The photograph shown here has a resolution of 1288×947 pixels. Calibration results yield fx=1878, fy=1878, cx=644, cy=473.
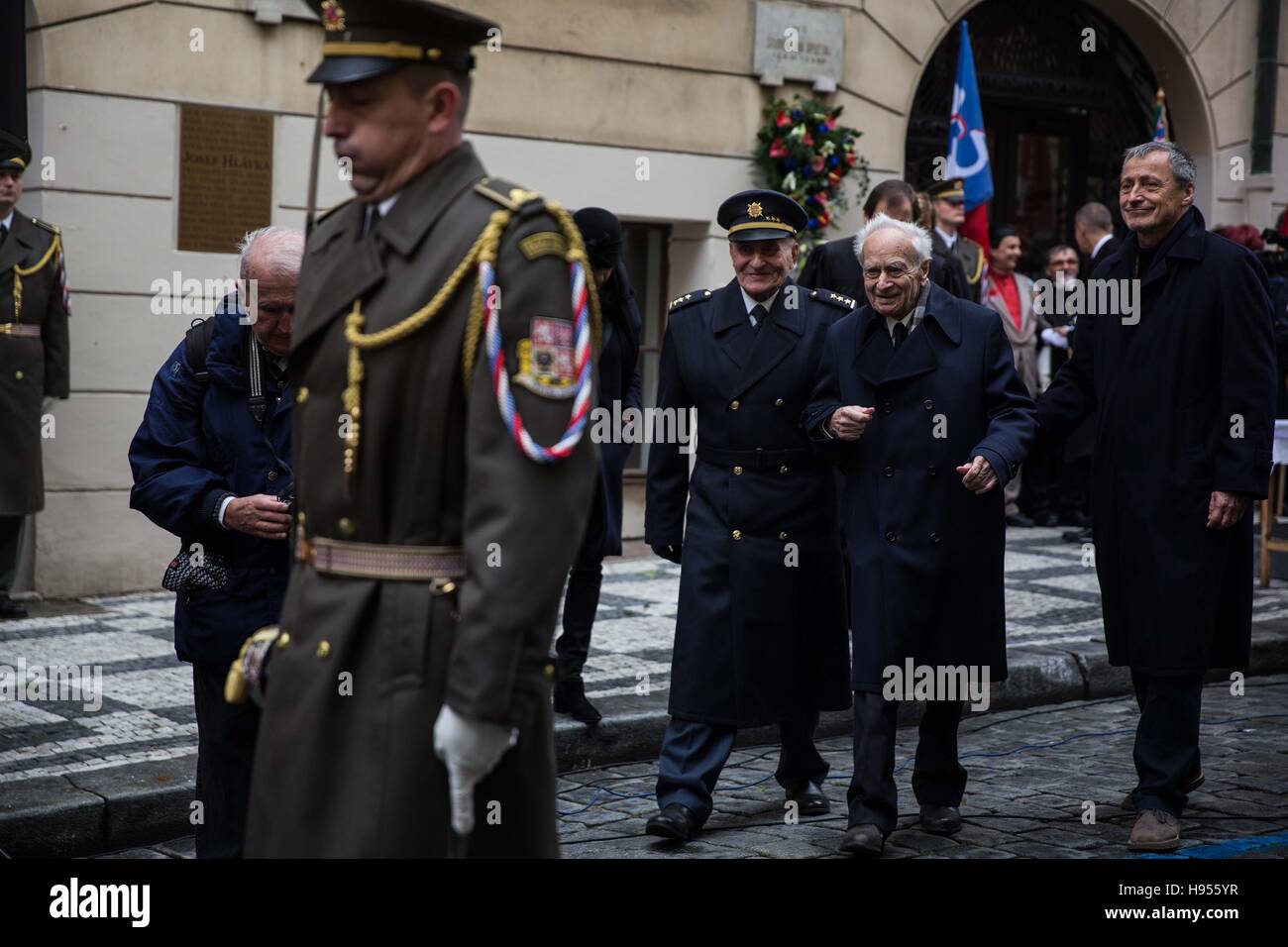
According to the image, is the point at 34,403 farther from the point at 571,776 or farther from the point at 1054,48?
the point at 1054,48

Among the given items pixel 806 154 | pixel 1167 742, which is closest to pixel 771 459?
pixel 1167 742

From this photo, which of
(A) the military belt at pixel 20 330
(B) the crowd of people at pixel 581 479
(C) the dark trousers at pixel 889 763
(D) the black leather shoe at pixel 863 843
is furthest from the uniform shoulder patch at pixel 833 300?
(A) the military belt at pixel 20 330

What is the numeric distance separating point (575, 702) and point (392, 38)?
4.35m

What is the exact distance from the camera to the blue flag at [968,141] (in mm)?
13812

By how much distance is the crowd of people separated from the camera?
10.5ft

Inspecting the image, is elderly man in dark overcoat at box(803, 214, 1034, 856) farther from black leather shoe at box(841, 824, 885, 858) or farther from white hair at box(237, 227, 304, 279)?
white hair at box(237, 227, 304, 279)

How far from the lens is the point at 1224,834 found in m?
6.08

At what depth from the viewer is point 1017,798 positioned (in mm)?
6641

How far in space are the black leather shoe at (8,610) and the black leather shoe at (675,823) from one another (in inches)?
183

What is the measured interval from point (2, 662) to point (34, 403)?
1.94 meters

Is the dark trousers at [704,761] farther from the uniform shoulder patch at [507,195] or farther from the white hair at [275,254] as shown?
the uniform shoulder patch at [507,195]

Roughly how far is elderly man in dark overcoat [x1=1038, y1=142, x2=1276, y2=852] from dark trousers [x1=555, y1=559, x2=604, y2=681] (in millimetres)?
2056

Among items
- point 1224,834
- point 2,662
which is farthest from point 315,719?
point 2,662

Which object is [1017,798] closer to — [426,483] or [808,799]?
[808,799]
